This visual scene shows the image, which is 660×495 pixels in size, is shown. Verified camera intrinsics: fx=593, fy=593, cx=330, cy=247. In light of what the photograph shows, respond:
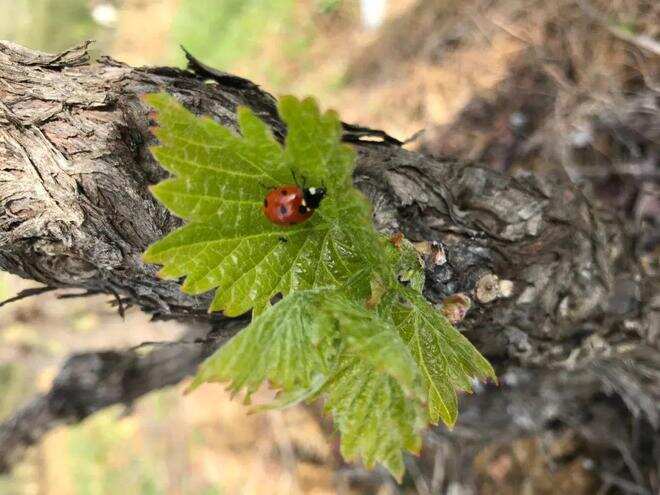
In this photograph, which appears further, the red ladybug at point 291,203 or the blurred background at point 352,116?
the blurred background at point 352,116

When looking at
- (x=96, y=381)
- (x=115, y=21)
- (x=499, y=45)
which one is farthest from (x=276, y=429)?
(x=115, y=21)

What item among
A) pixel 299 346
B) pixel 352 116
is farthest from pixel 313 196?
pixel 352 116

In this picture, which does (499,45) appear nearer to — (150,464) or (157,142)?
(157,142)

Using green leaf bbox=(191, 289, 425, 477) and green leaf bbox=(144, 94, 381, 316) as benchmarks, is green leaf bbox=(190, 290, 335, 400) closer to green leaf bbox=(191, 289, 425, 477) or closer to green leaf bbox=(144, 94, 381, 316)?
green leaf bbox=(191, 289, 425, 477)

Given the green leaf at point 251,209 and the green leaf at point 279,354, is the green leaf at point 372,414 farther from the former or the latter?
the green leaf at point 251,209

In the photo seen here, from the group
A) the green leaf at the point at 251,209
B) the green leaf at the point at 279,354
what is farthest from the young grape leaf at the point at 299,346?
the green leaf at the point at 251,209
